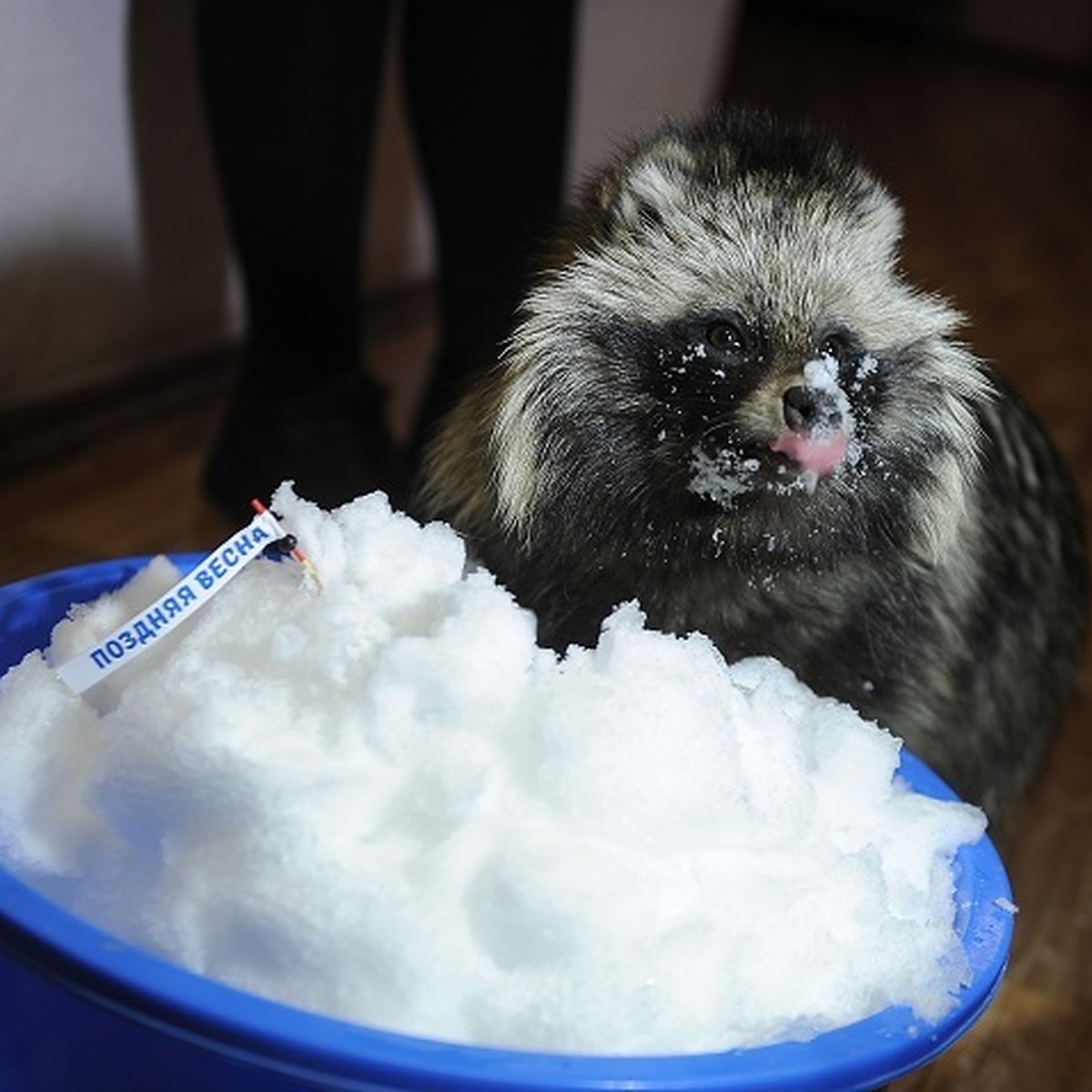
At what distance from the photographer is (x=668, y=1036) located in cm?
58

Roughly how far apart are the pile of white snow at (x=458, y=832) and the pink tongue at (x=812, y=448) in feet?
0.42

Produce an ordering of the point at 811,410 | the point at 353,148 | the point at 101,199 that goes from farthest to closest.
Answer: the point at 101,199
the point at 353,148
the point at 811,410

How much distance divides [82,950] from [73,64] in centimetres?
113

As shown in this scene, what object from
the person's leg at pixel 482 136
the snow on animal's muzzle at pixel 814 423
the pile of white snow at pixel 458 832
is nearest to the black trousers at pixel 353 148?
the person's leg at pixel 482 136

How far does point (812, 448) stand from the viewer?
75 centimetres

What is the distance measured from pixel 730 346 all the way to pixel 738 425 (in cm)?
5

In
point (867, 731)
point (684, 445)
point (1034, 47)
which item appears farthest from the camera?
point (1034, 47)

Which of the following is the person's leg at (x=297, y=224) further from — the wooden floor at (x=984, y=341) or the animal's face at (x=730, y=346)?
the animal's face at (x=730, y=346)

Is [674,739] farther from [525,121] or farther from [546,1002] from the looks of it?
[525,121]

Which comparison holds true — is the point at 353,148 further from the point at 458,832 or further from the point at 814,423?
the point at 458,832

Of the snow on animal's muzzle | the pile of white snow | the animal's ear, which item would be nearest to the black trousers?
the animal's ear

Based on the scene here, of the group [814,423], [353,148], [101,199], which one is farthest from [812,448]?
[101,199]

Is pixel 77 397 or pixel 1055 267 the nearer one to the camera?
pixel 77 397

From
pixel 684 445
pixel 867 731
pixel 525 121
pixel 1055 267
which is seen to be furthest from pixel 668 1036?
pixel 1055 267
